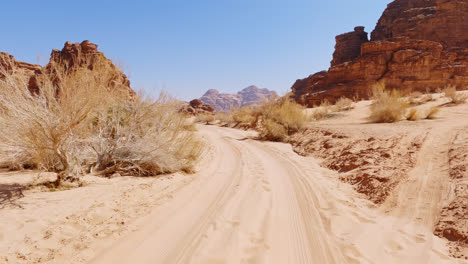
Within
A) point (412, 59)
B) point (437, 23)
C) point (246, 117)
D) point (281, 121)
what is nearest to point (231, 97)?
point (437, 23)

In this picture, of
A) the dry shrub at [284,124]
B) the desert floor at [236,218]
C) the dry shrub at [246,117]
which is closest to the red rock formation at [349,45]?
the dry shrub at [246,117]

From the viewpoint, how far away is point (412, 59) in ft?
105

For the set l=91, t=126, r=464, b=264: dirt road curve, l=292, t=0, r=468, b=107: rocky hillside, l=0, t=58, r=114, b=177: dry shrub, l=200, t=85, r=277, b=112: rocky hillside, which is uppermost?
l=200, t=85, r=277, b=112: rocky hillside

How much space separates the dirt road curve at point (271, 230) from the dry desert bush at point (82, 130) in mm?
1506

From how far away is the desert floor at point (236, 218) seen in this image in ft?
7.39

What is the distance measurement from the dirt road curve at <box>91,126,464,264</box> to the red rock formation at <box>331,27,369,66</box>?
50.0 m

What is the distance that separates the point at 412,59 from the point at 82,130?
4097 cm

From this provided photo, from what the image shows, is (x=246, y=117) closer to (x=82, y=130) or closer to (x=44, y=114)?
(x=82, y=130)

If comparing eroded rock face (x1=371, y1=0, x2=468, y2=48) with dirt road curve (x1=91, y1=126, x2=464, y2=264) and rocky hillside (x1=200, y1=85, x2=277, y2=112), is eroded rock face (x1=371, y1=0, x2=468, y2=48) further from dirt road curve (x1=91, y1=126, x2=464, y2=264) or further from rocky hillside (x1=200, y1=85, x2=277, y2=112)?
rocky hillside (x1=200, y1=85, x2=277, y2=112)

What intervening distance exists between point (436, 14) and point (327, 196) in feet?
177

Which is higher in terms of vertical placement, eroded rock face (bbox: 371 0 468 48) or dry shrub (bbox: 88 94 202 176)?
eroded rock face (bbox: 371 0 468 48)

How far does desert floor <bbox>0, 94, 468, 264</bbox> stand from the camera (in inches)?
88.7

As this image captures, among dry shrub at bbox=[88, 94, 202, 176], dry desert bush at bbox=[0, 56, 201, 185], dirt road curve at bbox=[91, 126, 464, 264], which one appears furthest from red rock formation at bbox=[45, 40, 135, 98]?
dirt road curve at bbox=[91, 126, 464, 264]

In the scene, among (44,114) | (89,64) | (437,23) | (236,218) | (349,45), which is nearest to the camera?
(236,218)
